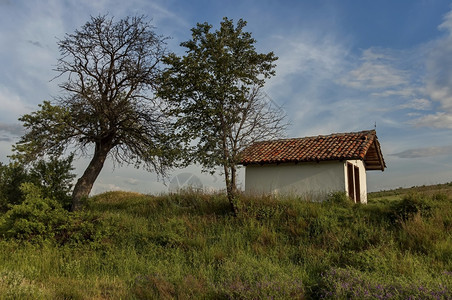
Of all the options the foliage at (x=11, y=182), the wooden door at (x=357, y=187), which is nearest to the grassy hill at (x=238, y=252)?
the wooden door at (x=357, y=187)

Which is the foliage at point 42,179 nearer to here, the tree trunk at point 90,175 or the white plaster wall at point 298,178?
the tree trunk at point 90,175

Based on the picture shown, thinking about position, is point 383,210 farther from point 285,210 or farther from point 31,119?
point 31,119

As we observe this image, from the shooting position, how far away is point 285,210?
13.8 meters

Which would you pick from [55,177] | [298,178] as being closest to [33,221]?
[55,177]

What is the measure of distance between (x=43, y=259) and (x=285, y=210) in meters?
8.82

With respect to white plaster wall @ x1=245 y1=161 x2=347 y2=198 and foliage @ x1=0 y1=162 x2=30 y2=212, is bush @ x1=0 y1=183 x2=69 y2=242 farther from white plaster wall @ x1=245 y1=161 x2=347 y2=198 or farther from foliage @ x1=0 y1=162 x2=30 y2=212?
white plaster wall @ x1=245 y1=161 x2=347 y2=198

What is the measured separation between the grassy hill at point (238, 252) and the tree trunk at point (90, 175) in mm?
4133

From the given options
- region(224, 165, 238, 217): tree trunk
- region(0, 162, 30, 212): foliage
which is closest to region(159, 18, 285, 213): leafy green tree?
region(224, 165, 238, 217): tree trunk

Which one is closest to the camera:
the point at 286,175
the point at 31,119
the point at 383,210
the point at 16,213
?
the point at 16,213

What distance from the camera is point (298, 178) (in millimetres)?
18109

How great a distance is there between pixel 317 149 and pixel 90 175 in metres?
12.5

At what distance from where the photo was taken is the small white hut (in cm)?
1716

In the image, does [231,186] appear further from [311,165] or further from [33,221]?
[33,221]

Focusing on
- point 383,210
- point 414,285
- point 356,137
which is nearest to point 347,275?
point 414,285
